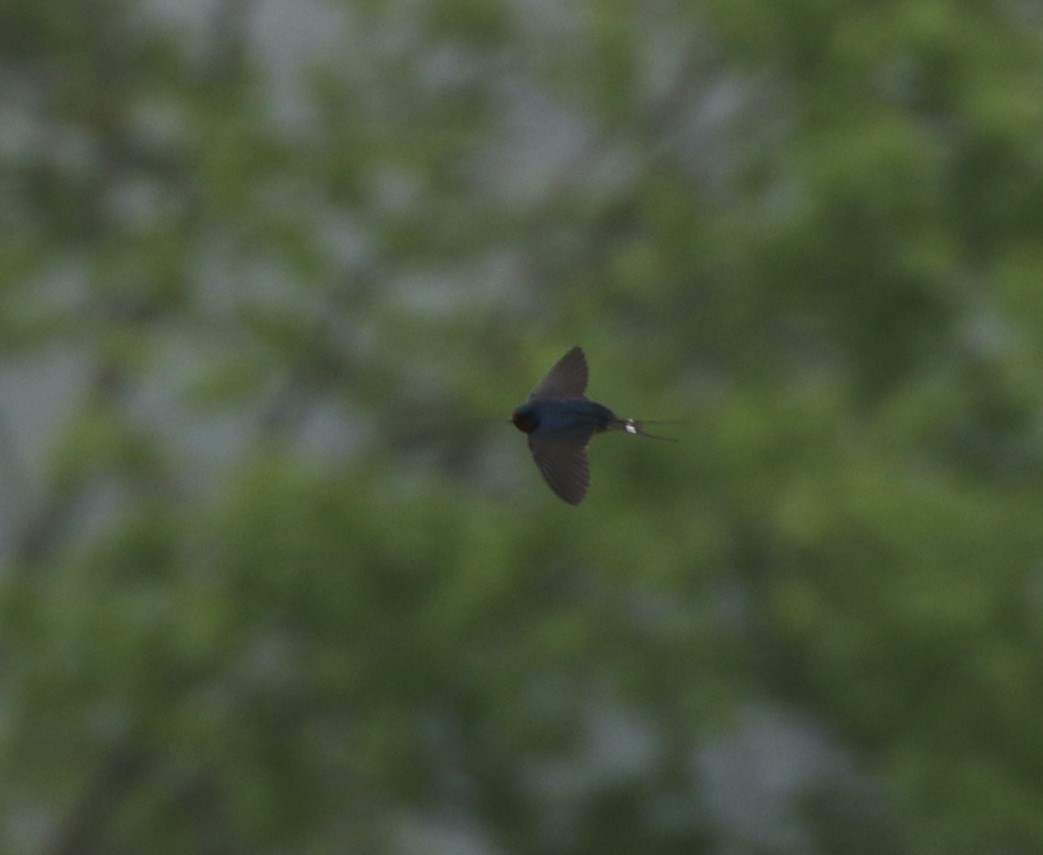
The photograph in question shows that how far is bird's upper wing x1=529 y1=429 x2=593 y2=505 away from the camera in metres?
1.96

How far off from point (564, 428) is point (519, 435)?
10555mm

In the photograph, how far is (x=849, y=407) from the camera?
37.7ft

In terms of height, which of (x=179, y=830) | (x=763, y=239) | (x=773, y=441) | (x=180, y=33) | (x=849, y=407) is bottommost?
(x=179, y=830)

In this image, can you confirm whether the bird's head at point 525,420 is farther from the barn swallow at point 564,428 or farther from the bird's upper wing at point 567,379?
the bird's upper wing at point 567,379

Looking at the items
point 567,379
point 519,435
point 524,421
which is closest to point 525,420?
point 524,421

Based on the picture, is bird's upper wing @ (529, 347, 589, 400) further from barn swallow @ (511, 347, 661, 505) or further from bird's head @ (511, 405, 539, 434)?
bird's head @ (511, 405, 539, 434)

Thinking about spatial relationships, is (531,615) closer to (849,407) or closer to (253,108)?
(849,407)

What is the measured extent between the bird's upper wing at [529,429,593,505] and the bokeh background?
8059 mm

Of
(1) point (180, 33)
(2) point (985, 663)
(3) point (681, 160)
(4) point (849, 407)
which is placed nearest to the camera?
(2) point (985, 663)

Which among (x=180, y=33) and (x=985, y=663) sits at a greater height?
(x=180, y=33)

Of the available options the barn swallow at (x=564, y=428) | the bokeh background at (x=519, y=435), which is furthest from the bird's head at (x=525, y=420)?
the bokeh background at (x=519, y=435)

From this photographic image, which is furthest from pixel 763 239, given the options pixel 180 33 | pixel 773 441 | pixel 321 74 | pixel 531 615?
pixel 180 33

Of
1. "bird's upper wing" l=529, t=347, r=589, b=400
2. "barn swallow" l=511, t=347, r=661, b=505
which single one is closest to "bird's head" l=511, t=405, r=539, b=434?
"barn swallow" l=511, t=347, r=661, b=505

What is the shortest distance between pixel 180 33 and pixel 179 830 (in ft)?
19.4
